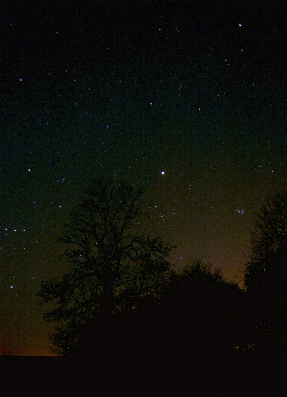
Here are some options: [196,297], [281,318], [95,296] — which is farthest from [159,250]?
[281,318]

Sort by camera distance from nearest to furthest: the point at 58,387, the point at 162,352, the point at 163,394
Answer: the point at 58,387 → the point at 163,394 → the point at 162,352

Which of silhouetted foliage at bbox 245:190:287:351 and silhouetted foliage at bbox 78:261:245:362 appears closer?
silhouetted foliage at bbox 78:261:245:362

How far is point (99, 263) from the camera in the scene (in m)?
12.7

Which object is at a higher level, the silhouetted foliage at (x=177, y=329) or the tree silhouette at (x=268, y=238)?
the tree silhouette at (x=268, y=238)

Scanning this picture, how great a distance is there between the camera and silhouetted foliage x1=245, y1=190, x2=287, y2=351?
13055 mm

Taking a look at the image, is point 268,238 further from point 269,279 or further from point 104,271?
point 104,271

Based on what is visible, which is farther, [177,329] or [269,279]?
[269,279]

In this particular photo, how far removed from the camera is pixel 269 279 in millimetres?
14156

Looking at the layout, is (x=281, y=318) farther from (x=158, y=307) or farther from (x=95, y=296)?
(x=95, y=296)

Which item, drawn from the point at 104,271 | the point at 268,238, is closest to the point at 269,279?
the point at 268,238

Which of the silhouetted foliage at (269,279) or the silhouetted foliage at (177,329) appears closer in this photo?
the silhouetted foliage at (177,329)

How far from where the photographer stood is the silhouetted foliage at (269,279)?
1305cm

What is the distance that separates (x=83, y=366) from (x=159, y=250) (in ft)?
20.0

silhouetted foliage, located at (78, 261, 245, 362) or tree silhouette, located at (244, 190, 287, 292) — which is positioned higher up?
tree silhouette, located at (244, 190, 287, 292)
